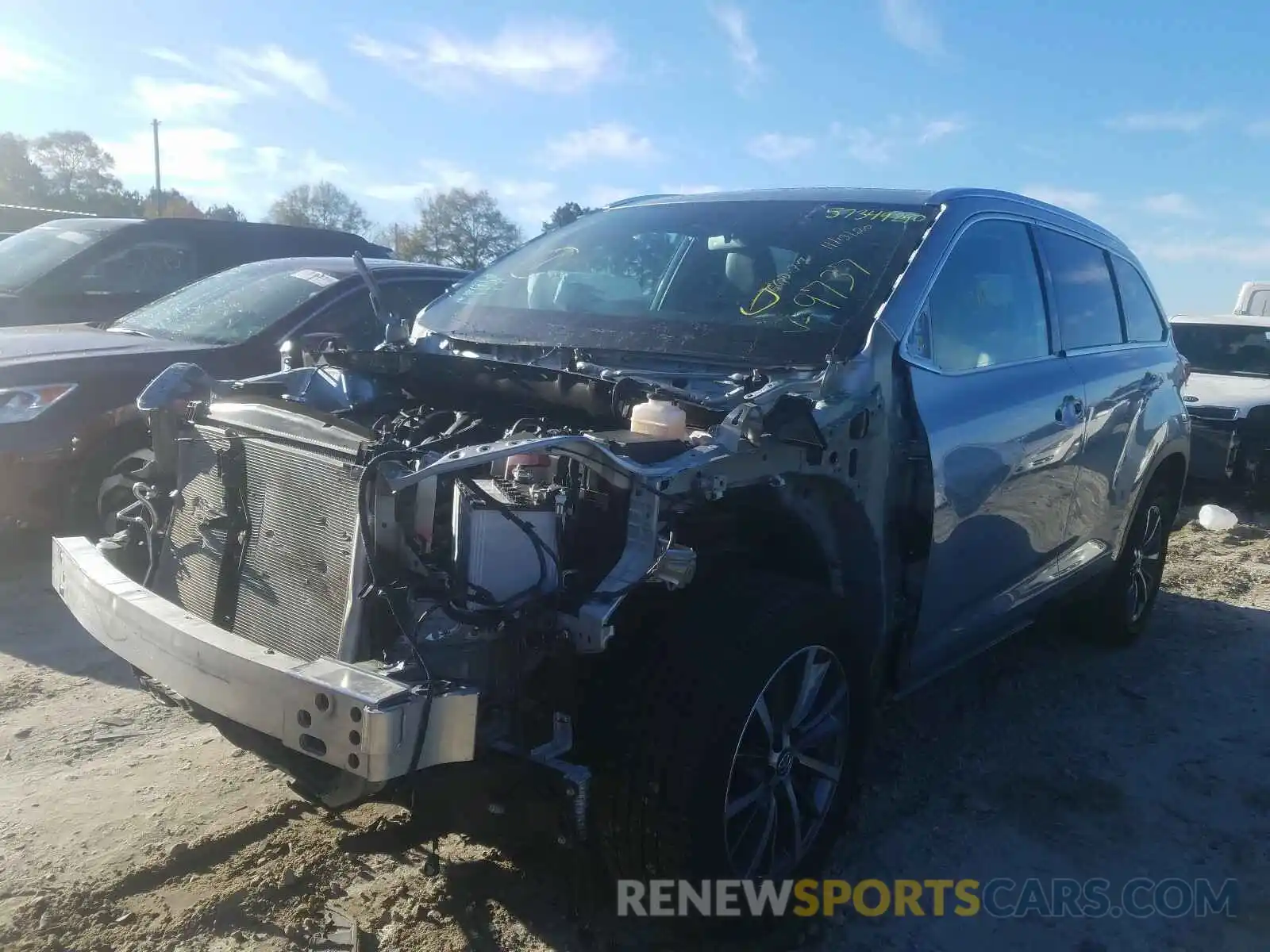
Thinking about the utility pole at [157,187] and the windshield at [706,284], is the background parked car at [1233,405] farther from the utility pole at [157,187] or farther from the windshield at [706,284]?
the utility pole at [157,187]

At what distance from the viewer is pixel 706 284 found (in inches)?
140

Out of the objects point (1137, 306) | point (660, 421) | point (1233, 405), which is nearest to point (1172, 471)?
point (1137, 306)

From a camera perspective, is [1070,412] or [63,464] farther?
[63,464]

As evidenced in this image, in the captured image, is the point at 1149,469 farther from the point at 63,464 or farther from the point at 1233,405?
the point at 63,464

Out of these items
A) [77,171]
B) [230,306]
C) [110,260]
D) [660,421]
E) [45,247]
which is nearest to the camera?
[660,421]

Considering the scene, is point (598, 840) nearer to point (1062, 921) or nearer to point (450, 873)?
point (450, 873)

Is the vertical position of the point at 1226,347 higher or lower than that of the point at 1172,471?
higher

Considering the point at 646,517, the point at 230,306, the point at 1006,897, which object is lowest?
the point at 1006,897

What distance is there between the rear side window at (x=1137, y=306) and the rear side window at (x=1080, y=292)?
0.45 feet

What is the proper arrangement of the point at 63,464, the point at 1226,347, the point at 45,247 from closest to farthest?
the point at 63,464
the point at 45,247
the point at 1226,347

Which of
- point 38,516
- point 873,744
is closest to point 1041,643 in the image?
point 873,744

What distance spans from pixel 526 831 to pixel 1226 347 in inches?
389

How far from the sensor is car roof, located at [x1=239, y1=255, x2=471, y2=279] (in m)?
6.23

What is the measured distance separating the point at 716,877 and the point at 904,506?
1240 mm
